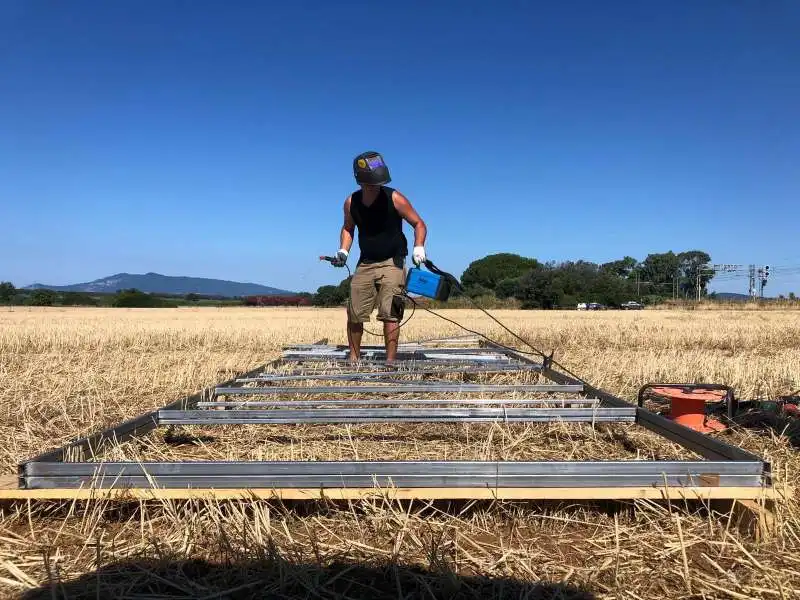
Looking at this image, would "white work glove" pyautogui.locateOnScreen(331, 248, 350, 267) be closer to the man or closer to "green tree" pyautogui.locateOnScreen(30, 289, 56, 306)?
the man

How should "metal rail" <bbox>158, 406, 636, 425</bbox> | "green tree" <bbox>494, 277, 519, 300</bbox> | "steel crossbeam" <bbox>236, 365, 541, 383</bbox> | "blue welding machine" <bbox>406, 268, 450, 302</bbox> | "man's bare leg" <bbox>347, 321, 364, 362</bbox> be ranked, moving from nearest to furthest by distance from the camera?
1. "metal rail" <bbox>158, 406, 636, 425</bbox>
2. "steel crossbeam" <bbox>236, 365, 541, 383</bbox>
3. "blue welding machine" <bbox>406, 268, 450, 302</bbox>
4. "man's bare leg" <bbox>347, 321, 364, 362</bbox>
5. "green tree" <bbox>494, 277, 519, 300</bbox>

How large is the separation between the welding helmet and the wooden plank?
3.49m

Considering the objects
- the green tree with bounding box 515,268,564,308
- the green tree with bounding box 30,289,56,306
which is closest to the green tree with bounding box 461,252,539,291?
the green tree with bounding box 515,268,564,308

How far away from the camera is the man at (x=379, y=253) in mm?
5125

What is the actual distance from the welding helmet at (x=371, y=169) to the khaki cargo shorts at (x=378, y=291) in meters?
0.85

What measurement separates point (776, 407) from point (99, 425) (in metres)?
4.19

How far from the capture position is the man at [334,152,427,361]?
5125 mm

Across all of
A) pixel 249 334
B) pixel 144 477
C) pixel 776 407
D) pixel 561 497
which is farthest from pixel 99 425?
pixel 249 334

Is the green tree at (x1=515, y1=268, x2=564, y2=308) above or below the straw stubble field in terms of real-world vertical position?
above

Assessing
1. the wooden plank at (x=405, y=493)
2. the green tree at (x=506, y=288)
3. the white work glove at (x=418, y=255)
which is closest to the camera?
the wooden plank at (x=405, y=493)

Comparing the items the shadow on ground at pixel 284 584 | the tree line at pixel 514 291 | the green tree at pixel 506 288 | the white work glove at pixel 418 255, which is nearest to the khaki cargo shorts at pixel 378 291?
the white work glove at pixel 418 255

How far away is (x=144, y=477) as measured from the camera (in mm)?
1846

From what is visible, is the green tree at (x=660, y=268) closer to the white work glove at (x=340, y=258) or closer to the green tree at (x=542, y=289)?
the green tree at (x=542, y=289)

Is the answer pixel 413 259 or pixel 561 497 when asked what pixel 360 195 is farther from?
pixel 561 497
